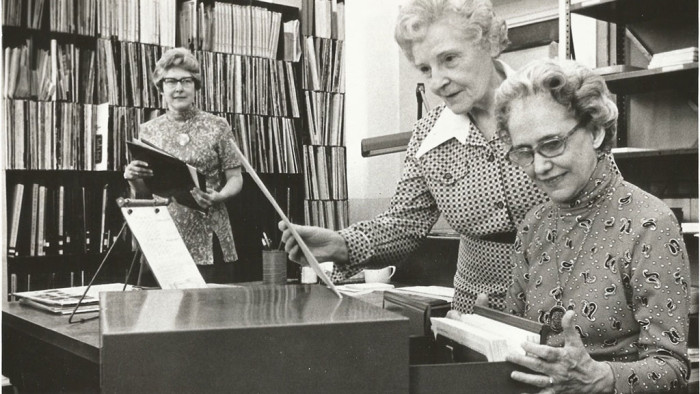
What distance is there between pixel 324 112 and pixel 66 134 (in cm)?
186

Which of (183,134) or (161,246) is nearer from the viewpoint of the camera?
(161,246)

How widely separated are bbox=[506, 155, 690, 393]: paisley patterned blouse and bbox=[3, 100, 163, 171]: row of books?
3.11 metres

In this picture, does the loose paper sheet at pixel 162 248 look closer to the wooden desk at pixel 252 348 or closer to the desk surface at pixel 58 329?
the desk surface at pixel 58 329

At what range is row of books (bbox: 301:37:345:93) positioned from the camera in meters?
5.01

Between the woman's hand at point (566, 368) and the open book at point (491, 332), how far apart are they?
2 centimetres

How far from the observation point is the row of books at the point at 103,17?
3775 millimetres

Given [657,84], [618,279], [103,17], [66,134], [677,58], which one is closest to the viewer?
[618,279]

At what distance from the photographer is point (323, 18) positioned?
510cm

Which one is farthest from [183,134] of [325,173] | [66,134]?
[325,173]

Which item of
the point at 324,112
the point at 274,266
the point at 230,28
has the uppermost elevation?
the point at 230,28

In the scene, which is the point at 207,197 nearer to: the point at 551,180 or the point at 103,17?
the point at 103,17

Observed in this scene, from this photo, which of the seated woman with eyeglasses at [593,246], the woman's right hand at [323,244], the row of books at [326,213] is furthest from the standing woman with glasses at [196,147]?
the seated woman with eyeglasses at [593,246]

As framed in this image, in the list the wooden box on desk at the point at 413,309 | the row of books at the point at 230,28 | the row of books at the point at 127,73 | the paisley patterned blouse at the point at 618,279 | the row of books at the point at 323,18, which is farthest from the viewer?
the row of books at the point at 323,18

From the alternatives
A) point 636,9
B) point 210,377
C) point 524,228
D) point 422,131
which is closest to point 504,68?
point 422,131
